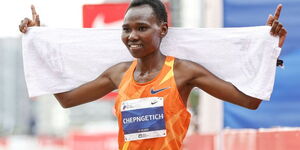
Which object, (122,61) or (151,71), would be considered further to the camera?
(122,61)

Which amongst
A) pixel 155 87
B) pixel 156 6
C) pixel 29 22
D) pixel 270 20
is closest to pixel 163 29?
pixel 156 6

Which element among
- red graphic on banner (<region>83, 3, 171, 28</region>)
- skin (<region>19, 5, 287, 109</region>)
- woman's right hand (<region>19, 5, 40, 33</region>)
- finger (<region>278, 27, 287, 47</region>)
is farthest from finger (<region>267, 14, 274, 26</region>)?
red graphic on banner (<region>83, 3, 171, 28</region>)

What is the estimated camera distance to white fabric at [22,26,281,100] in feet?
20.8

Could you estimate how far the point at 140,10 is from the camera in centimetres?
617

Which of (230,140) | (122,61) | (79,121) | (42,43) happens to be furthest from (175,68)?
(79,121)

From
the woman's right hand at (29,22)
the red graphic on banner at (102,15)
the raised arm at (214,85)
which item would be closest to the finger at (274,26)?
the raised arm at (214,85)

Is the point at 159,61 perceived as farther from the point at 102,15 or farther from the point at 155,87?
the point at 102,15

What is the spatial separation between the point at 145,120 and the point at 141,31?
608 millimetres

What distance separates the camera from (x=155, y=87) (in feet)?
20.1

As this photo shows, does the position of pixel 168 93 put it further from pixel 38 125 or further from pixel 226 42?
pixel 38 125

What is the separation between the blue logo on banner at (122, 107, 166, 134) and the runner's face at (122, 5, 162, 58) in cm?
39

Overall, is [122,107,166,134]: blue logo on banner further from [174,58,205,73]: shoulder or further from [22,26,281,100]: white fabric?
[22,26,281,100]: white fabric

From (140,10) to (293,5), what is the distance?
217 cm

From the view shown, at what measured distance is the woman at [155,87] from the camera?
240 inches
